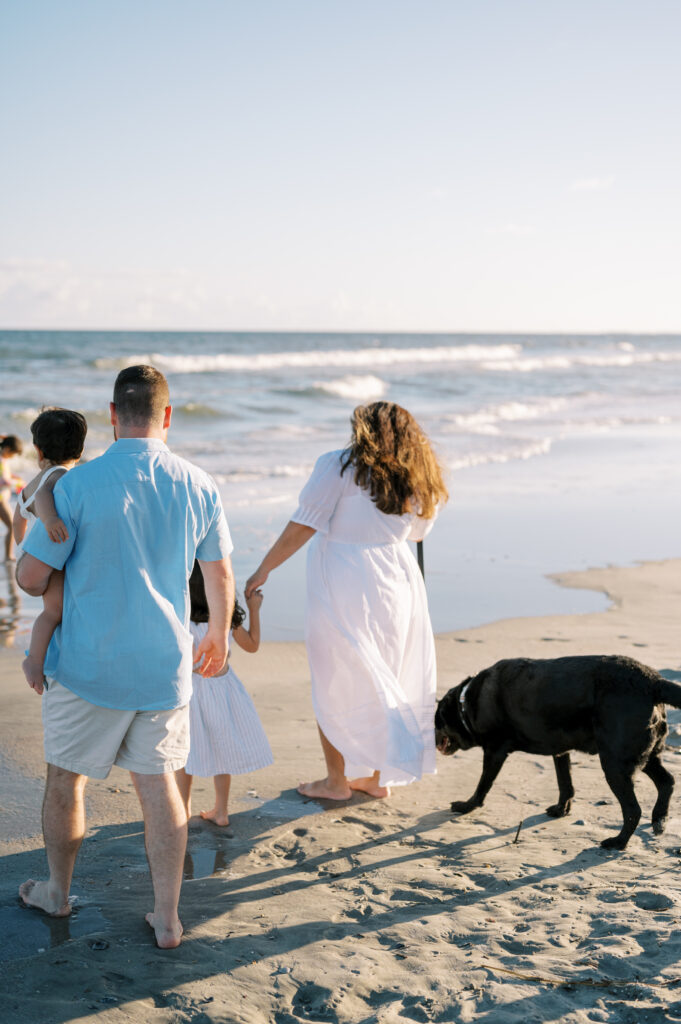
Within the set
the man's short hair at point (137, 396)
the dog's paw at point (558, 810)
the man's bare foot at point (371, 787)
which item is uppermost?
the man's short hair at point (137, 396)

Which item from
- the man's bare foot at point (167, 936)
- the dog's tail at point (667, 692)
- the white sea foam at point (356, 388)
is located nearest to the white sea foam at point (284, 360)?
the white sea foam at point (356, 388)

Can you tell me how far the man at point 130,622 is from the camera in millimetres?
2904

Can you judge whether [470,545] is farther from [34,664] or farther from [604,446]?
[604,446]

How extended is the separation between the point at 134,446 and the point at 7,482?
7.04m

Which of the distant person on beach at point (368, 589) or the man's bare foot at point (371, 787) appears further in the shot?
the man's bare foot at point (371, 787)

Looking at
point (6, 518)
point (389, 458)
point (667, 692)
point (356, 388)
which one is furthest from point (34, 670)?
point (356, 388)

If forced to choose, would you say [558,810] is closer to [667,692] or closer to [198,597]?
[667,692]

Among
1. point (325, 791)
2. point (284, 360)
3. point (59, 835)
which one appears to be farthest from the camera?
point (284, 360)

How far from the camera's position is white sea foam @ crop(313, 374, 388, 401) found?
2900 cm

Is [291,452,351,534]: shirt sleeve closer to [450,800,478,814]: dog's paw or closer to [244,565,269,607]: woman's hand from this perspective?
[244,565,269,607]: woman's hand

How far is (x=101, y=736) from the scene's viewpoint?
300 centimetres

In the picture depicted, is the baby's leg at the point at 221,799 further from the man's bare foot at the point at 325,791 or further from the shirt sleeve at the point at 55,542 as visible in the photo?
the shirt sleeve at the point at 55,542

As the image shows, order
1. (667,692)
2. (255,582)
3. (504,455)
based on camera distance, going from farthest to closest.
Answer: (504,455), (255,582), (667,692)

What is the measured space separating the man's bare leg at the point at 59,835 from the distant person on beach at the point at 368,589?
1325 millimetres
